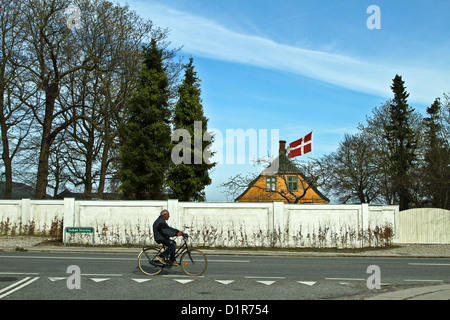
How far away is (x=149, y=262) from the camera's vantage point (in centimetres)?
1205

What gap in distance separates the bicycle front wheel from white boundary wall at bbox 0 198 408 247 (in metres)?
10.1

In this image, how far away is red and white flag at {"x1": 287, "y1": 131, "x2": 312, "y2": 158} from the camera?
103ft

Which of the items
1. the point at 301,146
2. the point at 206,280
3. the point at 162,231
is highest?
the point at 301,146

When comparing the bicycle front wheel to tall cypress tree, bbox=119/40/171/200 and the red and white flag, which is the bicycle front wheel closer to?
tall cypress tree, bbox=119/40/171/200

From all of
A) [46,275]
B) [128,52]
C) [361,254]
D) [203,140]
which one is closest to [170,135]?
[203,140]

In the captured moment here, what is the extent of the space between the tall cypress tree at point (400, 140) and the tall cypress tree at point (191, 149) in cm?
1940

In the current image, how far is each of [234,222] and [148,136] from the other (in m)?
13.1

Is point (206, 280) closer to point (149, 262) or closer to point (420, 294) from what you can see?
point (149, 262)

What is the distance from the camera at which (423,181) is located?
34281 millimetres

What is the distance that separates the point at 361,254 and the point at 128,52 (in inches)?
880

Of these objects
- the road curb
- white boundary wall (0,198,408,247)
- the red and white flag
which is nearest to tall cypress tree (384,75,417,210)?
the red and white flag

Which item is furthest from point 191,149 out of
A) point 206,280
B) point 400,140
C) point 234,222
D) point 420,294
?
point 420,294
